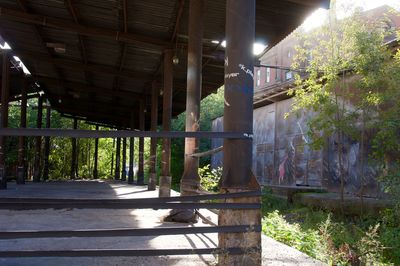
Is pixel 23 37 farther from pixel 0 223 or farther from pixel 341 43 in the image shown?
pixel 341 43

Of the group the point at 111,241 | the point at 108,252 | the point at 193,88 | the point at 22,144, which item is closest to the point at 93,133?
the point at 108,252

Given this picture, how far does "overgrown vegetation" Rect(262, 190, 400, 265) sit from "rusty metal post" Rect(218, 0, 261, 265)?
1613mm

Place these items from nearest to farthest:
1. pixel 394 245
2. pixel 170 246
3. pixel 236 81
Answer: pixel 236 81, pixel 170 246, pixel 394 245

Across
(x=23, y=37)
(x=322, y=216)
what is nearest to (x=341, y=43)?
(x=322, y=216)

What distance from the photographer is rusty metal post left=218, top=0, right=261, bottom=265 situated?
Result: 409 centimetres

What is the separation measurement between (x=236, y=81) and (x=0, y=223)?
18.5ft

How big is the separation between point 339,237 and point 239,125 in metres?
6.51

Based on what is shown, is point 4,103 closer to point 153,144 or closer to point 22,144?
point 22,144

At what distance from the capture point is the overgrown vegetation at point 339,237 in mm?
5920

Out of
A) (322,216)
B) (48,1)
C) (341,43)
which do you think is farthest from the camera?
(341,43)

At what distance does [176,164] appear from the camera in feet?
113

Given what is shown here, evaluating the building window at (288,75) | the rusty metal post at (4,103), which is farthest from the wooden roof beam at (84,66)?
the building window at (288,75)

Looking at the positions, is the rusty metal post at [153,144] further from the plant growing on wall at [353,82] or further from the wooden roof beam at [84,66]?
the plant growing on wall at [353,82]

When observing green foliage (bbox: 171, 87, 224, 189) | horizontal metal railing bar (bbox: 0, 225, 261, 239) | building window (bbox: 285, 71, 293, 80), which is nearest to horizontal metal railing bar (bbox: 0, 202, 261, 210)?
horizontal metal railing bar (bbox: 0, 225, 261, 239)
